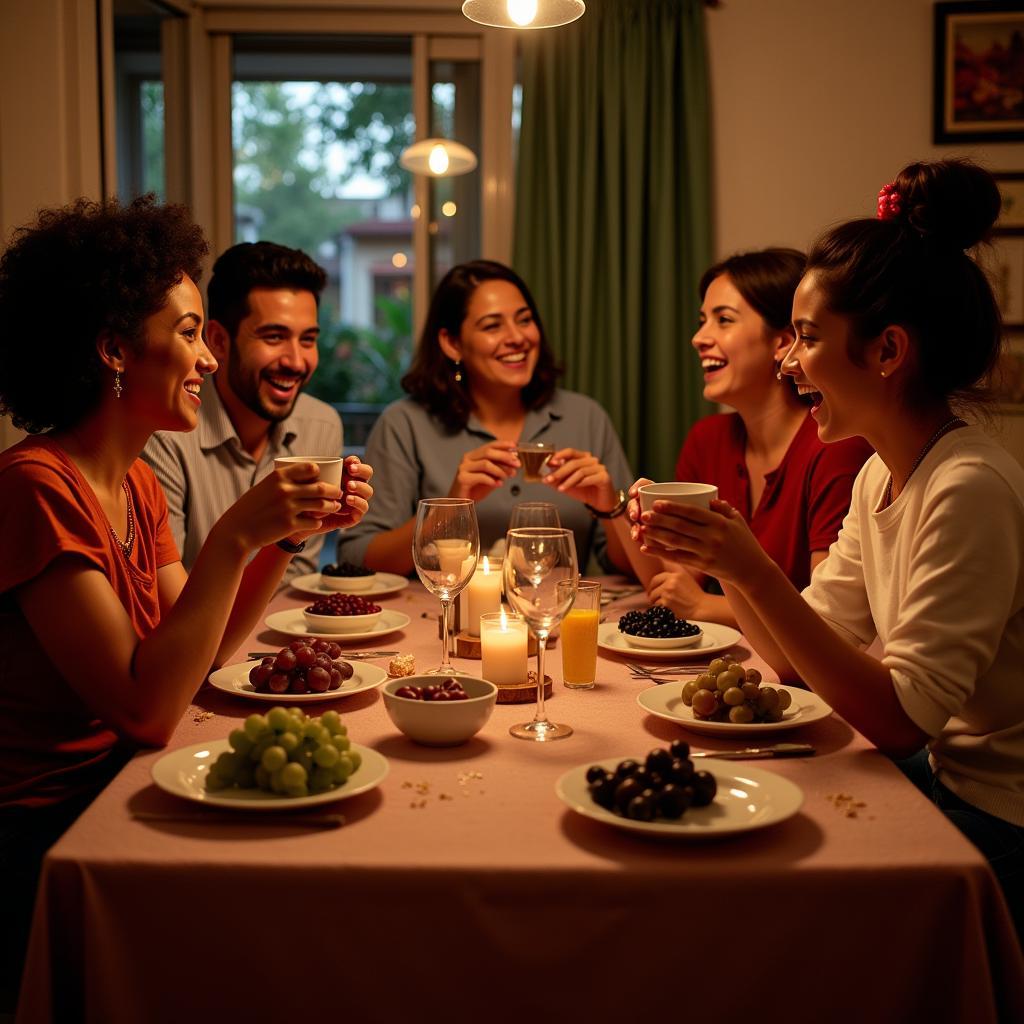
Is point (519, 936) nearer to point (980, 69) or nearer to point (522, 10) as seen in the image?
point (522, 10)

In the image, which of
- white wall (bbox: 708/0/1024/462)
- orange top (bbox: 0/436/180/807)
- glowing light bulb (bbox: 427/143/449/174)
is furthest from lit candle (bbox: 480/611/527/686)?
white wall (bbox: 708/0/1024/462)

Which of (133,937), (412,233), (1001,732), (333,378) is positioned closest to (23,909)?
(133,937)

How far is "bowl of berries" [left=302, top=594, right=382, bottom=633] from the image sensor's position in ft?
6.65

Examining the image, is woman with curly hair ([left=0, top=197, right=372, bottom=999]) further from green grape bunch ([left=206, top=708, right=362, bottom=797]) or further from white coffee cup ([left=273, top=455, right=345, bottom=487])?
green grape bunch ([left=206, top=708, right=362, bottom=797])

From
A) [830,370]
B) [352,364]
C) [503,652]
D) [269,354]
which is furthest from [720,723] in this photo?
[352,364]

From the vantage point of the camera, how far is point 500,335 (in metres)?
3.13

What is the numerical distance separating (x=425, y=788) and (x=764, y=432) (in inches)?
67.7

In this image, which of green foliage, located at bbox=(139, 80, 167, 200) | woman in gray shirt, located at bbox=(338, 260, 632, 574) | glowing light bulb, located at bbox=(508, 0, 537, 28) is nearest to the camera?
glowing light bulb, located at bbox=(508, 0, 537, 28)

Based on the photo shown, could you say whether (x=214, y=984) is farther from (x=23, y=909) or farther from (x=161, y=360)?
(x=161, y=360)

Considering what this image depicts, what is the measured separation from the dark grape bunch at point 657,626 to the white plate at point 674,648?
18 millimetres

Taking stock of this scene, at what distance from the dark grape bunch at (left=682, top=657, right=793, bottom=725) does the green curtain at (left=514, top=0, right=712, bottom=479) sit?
8.29ft

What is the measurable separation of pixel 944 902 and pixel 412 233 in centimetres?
357

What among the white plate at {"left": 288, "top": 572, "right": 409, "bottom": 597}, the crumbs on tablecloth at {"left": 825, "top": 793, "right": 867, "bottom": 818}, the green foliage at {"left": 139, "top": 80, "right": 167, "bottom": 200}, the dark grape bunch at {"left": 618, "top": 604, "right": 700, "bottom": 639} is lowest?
the crumbs on tablecloth at {"left": 825, "top": 793, "right": 867, "bottom": 818}

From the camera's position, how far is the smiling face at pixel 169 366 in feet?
5.57
